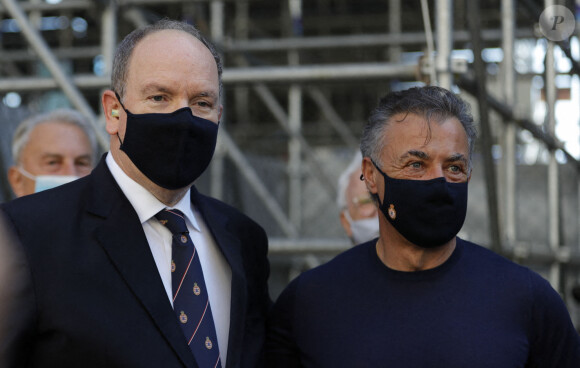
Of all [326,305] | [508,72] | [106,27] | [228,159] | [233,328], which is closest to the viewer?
[233,328]

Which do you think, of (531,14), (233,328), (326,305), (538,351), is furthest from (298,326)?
(531,14)

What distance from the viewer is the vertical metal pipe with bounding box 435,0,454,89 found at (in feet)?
9.27

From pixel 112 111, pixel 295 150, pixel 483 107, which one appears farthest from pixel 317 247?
pixel 295 150

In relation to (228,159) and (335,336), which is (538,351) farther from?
(228,159)

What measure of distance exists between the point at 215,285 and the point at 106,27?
2.01 metres

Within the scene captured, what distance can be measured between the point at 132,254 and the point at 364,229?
109 cm

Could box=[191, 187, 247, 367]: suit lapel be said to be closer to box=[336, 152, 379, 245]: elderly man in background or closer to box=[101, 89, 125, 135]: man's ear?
box=[101, 89, 125, 135]: man's ear

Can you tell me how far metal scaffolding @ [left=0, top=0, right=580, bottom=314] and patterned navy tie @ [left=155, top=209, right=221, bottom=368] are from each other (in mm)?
1370

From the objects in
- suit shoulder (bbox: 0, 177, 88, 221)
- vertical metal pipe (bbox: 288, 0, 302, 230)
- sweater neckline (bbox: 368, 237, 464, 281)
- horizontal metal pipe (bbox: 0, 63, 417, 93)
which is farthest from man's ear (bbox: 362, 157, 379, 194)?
vertical metal pipe (bbox: 288, 0, 302, 230)

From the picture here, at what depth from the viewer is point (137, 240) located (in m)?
1.80

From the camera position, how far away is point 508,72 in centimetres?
380

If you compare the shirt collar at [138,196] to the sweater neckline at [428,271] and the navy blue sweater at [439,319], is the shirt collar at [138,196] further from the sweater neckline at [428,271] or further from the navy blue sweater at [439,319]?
the sweater neckline at [428,271]

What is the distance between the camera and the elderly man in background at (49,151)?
114 inches

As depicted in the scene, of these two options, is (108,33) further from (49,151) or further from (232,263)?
(232,263)
